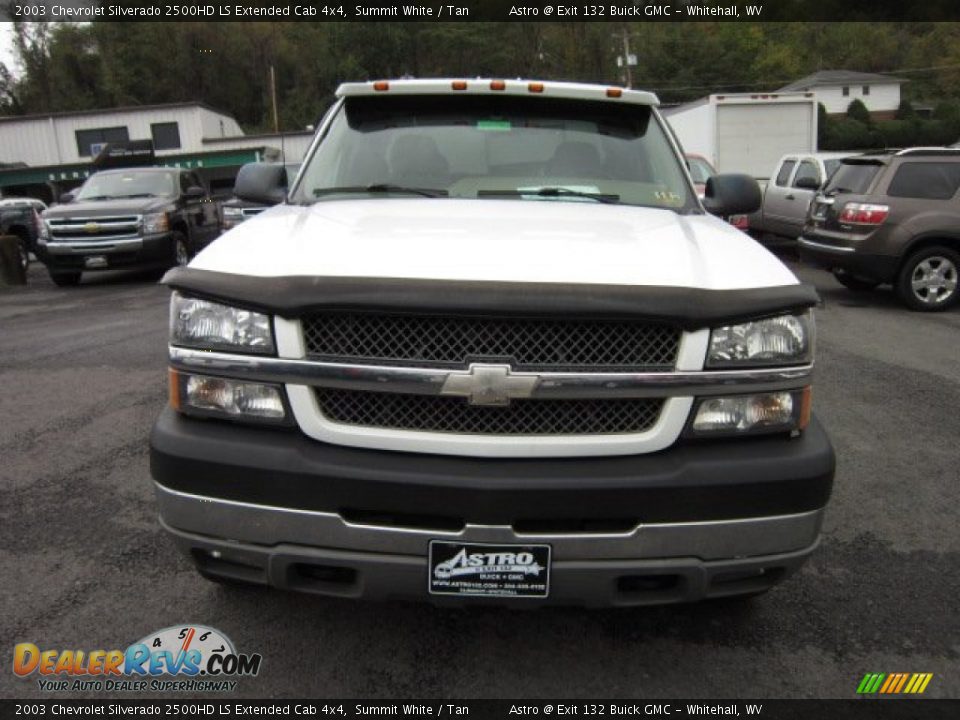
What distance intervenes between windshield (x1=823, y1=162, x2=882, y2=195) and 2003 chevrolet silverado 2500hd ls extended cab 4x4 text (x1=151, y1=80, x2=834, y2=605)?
860 cm

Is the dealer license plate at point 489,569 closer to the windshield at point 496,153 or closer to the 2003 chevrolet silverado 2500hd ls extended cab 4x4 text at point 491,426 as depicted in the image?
the 2003 chevrolet silverado 2500hd ls extended cab 4x4 text at point 491,426

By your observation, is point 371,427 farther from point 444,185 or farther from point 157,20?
point 157,20

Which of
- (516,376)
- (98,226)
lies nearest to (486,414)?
(516,376)

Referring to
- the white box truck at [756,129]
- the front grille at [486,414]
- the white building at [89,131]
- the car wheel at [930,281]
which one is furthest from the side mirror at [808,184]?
the white building at [89,131]

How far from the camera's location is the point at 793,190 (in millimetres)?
14188

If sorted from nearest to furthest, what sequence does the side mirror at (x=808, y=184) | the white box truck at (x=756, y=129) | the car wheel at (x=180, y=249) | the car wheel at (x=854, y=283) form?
the car wheel at (x=854, y=283) → the side mirror at (x=808, y=184) → the car wheel at (x=180, y=249) → the white box truck at (x=756, y=129)

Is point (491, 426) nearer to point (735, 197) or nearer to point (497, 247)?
point (497, 247)

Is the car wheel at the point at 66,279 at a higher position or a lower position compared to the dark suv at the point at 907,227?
lower

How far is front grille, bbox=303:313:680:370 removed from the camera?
2.29 metres

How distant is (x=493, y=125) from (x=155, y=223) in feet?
33.9

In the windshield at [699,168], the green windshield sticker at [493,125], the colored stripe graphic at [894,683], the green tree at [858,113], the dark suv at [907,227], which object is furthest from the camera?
the green tree at [858,113]

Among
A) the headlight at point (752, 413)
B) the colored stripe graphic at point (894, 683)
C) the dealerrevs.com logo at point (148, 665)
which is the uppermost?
the headlight at point (752, 413)

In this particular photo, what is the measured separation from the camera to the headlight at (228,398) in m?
2.35

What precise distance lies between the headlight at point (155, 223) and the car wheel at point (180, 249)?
12.0 inches
